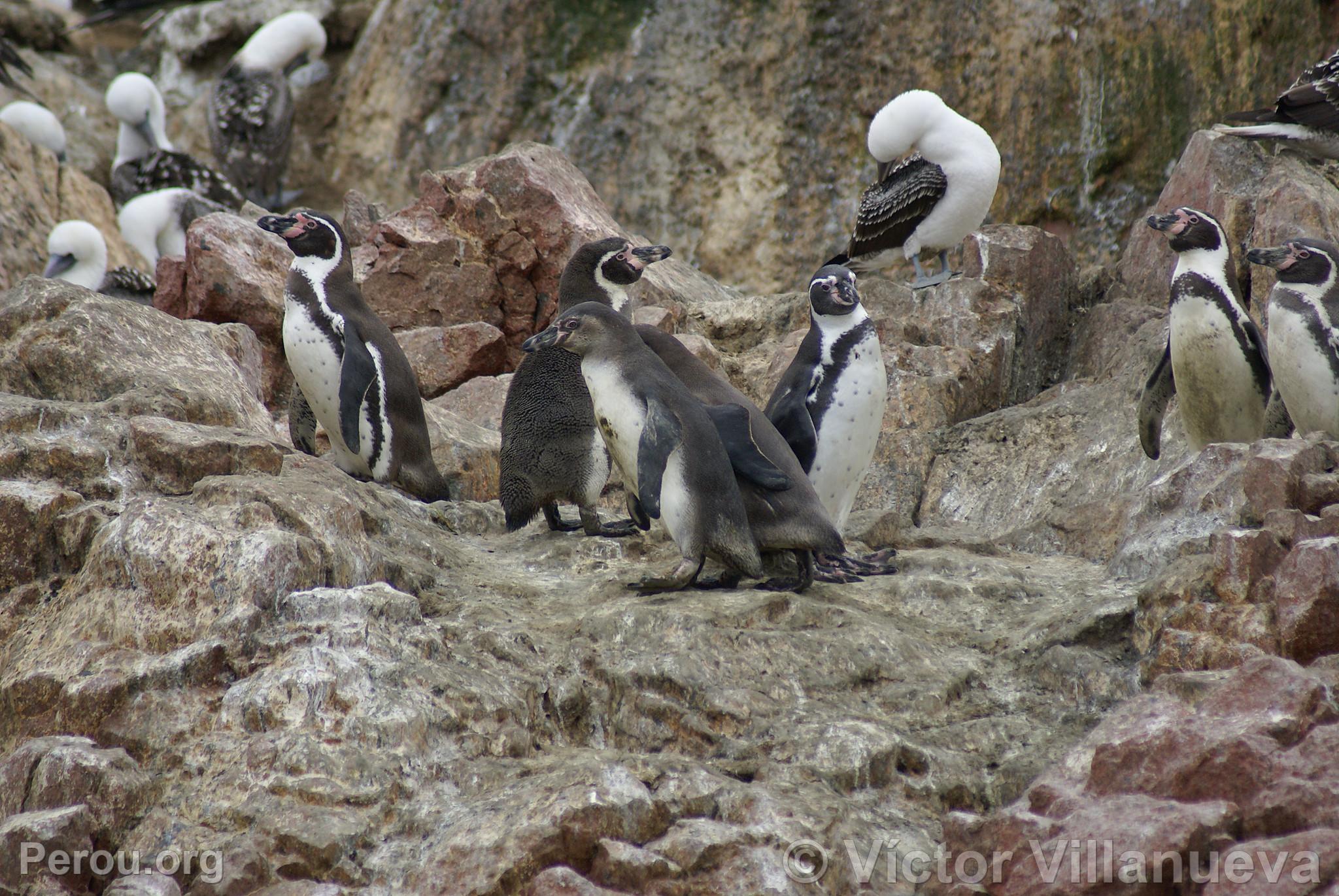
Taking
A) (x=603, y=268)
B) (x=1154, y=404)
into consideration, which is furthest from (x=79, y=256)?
(x=1154, y=404)

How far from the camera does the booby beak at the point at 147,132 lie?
1541 centimetres

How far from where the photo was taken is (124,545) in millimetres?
4828

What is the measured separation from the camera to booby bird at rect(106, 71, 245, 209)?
14.5 metres

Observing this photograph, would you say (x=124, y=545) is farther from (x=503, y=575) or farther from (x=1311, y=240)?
(x=1311, y=240)

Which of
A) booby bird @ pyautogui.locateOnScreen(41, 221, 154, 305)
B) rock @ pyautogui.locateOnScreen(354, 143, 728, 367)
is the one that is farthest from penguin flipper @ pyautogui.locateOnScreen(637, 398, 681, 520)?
booby bird @ pyautogui.locateOnScreen(41, 221, 154, 305)

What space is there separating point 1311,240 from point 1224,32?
5293mm

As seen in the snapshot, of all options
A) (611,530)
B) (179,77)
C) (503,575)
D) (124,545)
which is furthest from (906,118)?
(179,77)

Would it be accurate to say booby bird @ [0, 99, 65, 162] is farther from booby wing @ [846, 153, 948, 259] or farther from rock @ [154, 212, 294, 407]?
booby wing @ [846, 153, 948, 259]

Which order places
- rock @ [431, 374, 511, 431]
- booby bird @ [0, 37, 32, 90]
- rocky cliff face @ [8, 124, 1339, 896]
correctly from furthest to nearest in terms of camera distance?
booby bird @ [0, 37, 32, 90] → rock @ [431, 374, 511, 431] → rocky cliff face @ [8, 124, 1339, 896]

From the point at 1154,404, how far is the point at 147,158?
1188cm

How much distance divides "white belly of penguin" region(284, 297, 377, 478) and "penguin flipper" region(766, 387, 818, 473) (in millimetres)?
2070

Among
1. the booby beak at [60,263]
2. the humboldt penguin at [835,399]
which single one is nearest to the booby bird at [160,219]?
the booby beak at [60,263]

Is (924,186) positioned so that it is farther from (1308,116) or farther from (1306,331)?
(1306,331)

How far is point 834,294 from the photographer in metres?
6.73
